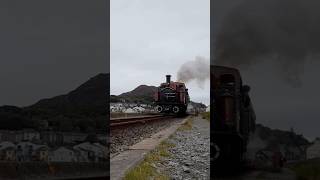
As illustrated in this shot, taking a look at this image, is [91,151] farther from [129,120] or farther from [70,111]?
[129,120]

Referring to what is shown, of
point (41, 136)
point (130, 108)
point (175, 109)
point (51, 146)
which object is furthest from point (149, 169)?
point (175, 109)

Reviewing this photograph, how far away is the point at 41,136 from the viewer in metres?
8.23

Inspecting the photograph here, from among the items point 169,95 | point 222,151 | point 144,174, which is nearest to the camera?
point 222,151

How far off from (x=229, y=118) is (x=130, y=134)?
5368mm

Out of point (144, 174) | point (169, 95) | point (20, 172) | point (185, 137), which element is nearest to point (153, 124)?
point (185, 137)

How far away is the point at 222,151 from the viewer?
7961 millimetres

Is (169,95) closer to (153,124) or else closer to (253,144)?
(153,124)

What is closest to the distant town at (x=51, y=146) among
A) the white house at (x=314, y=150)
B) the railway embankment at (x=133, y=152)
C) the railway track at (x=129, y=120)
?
the railway embankment at (x=133, y=152)

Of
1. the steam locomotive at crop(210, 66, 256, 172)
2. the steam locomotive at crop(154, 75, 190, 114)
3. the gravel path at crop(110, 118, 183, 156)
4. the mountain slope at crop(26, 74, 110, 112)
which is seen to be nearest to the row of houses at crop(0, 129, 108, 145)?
the mountain slope at crop(26, 74, 110, 112)

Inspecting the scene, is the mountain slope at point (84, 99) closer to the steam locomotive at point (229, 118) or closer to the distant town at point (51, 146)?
the distant town at point (51, 146)

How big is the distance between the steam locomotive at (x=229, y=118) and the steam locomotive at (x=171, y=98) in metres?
12.6

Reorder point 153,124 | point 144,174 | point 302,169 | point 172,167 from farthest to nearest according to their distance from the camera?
point 153,124 → point 172,167 → point 144,174 → point 302,169

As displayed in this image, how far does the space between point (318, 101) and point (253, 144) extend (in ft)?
4.18

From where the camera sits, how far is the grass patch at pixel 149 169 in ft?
27.0
